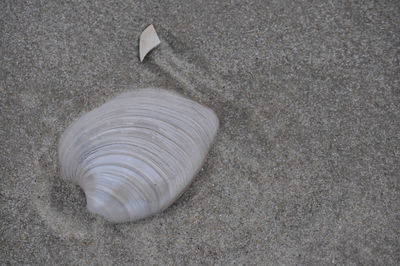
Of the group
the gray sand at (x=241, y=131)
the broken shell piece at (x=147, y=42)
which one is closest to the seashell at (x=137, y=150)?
the gray sand at (x=241, y=131)

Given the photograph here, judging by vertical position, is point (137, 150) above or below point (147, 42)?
below

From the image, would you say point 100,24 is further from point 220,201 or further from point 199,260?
point 199,260

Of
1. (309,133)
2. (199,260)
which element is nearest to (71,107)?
(199,260)

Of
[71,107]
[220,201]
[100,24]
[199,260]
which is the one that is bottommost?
[199,260]

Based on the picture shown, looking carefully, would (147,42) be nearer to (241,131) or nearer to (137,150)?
(137,150)

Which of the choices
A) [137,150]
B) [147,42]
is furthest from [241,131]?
[147,42]

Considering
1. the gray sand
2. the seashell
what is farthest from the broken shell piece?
the seashell
